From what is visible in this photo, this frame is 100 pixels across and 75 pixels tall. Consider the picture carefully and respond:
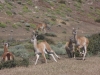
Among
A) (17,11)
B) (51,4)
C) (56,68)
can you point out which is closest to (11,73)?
(56,68)

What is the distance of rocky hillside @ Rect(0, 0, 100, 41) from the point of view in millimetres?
48469

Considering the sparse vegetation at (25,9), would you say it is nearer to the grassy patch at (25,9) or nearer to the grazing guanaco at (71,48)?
the grassy patch at (25,9)

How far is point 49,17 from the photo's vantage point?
61.3 m

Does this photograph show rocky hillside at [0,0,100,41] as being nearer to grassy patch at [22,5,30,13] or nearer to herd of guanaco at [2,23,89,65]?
grassy patch at [22,5,30,13]

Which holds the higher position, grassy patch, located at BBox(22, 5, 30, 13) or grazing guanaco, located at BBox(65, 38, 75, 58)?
grazing guanaco, located at BBox(65, 38, 75, 58)

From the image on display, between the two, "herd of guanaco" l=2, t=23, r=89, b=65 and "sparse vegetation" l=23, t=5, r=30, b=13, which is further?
"sparse vegetation" l=23, t=5, r=30, b=13

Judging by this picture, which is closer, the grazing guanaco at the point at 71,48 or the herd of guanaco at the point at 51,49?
Answer: the herd of guanaco at the point at 51,49

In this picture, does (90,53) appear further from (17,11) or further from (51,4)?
(51,4)

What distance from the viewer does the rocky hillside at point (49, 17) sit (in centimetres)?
4847

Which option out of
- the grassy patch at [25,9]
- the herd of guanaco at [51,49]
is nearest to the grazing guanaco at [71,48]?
the herd of guanaco at [51,49]

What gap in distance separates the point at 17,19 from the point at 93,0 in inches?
1288

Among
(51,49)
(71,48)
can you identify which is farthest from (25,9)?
(51,49)

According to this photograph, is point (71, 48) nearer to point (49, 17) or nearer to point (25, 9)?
point (25, 9)

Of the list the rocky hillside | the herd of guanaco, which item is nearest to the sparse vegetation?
the rocky hillside
